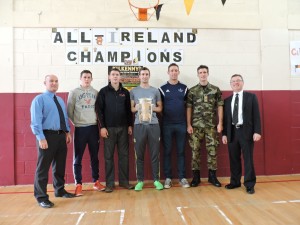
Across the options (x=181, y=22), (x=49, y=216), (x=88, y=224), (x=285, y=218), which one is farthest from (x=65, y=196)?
(x=181, y=22)

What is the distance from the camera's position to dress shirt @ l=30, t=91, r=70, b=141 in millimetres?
3008

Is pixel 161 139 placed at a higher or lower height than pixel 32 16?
lower

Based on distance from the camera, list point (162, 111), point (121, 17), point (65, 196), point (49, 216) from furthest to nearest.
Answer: point (121, 17)
point (162, 111)
point (65, 196)
point (49, 216)

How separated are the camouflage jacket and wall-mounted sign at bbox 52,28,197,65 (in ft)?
2.32

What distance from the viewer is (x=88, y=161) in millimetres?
4102

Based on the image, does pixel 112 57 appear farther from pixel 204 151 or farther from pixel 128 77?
pixel 204 151

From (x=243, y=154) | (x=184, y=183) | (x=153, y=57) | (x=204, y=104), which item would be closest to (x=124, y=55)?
(x=153, y=57)

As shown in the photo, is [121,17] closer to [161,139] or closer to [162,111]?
[162,111]

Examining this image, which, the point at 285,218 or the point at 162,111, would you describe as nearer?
the point at 285,218

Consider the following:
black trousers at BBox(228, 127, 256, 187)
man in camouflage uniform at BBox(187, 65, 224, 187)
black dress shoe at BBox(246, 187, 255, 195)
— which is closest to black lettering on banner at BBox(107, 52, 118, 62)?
man in camouflage uniform at BBox(187, 65, 224, 187)

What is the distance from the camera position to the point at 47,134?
10.2 ft

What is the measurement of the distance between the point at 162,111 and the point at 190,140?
62 centimetres

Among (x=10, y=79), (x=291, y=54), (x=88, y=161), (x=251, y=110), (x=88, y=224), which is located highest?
(x=291, y=54)

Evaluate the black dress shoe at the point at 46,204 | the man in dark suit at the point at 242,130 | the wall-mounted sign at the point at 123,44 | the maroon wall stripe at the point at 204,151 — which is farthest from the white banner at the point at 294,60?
the black dress shoe at the point at 46,204
